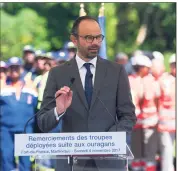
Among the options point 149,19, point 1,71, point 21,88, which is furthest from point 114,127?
point 149,19

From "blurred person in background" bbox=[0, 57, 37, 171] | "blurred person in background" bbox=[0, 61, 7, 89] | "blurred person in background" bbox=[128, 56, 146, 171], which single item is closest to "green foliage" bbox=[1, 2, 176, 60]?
"blurred person in background" bbox=[0, 61, 7, 89]

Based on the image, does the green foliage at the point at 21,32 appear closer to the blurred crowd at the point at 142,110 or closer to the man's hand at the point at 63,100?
the blurred crowd at the point at 142,110

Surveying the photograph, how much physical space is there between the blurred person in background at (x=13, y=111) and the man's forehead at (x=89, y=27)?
5276mm

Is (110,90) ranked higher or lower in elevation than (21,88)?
lower

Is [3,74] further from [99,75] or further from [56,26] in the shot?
[56,26]

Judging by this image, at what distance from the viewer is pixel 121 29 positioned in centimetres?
2392

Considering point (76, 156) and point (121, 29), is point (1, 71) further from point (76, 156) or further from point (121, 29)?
point (121, 29)

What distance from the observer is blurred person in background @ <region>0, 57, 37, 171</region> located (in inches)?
416

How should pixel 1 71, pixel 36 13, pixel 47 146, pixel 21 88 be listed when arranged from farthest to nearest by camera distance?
pixel 36 13
pixel 1 71
pixel 21 88
pixel 47 146

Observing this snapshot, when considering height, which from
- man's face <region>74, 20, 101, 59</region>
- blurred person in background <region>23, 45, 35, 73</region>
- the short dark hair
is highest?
blurred person in background <region>23, 45, 35, 73</region>

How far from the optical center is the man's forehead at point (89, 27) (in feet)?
16.6

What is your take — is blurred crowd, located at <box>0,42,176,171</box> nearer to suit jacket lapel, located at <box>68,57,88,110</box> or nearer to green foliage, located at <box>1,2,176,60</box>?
suit jacket lapel, located at <box>68,57,88,110</box>

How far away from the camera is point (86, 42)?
5.08 m

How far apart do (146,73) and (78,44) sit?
19.2 feet
